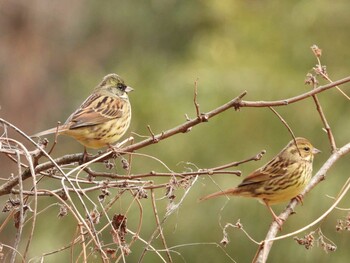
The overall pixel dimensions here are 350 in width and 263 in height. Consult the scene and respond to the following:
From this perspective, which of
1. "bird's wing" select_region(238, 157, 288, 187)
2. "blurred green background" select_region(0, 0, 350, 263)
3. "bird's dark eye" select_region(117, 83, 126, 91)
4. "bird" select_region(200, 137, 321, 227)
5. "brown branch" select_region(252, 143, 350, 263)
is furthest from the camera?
"blurred green background" select_region(0, 0, 350, 263)

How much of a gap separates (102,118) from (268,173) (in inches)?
41.6

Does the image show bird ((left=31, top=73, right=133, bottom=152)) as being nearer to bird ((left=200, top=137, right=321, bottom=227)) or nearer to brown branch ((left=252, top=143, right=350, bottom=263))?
bird ((left=200, top=137, right=321, bottom=227))

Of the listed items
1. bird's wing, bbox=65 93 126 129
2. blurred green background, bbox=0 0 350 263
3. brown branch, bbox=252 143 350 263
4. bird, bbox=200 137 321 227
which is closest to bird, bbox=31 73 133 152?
bird's wing, bbox=65 93 126 129

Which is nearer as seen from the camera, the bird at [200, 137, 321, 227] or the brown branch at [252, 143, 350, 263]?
the brown branch at [252, 143, 350, 263]

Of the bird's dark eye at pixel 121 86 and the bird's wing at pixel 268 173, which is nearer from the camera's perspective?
the bird's wing at pixel 268 173

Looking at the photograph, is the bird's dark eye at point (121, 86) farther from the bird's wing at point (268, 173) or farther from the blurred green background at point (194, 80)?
the blurred green background at point (194, 80)

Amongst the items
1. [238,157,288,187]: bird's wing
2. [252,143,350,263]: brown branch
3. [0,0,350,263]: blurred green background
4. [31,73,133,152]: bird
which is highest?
[252,143,350,263]: brown branch

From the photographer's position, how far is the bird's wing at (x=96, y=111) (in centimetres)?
569

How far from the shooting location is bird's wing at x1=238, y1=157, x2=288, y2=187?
234 inches

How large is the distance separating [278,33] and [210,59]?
3.50 feet

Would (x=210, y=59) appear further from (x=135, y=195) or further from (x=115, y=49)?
(x=135, y=195)

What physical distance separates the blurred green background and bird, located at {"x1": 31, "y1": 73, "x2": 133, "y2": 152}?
9.60 feet

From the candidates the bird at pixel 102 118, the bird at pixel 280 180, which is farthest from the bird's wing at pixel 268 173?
the bird at pixel 102 118

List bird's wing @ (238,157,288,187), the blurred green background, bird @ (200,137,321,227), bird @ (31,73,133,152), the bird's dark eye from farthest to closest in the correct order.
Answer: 1. the blurred green background
2. the bird's dark eye
3. bird's wing @ (238,157,288,187)
4. bird @ (200,137,321,227)
5. bird @ (31,73,133,152)
